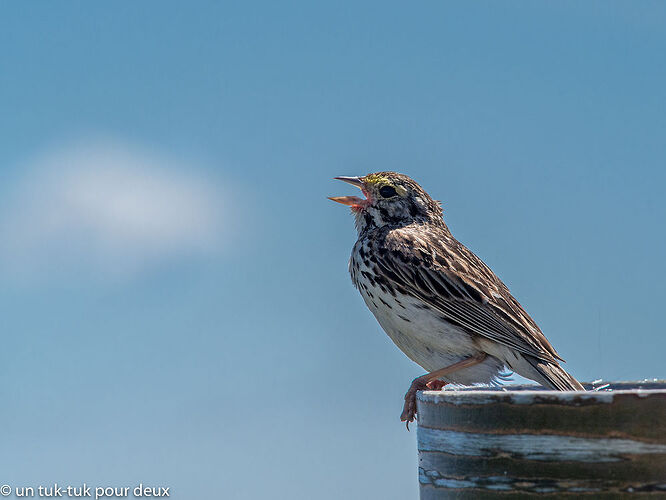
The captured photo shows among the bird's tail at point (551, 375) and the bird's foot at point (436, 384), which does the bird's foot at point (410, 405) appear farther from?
the bird's tail at point (551, 375)

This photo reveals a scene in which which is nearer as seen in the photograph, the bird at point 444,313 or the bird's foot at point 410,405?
the bird's foot at point 410,405

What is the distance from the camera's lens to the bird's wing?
23.4 ft

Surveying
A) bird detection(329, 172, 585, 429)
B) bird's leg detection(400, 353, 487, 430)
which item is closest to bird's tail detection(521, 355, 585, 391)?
bird detection(329, 172, 585, 429)

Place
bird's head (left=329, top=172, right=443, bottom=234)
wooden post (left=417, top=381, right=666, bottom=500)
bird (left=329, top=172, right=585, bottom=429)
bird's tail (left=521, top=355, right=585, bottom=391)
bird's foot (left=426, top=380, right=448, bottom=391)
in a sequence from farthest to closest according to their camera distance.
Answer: bird's head (left=329, top=172, right=443, bottom=234) → bird's foot (left=426, top=380, right=448, bottom=391) → bird (left=329, top=172, right=585, bottom=429) → bird's tail (left=521, top=355, right=585, bottom=391) → wooden post (left=417, top=381, right=666, bottom=500)

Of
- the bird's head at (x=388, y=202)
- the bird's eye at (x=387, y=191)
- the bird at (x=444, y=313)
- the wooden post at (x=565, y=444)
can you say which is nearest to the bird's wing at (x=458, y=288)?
the bird at (x=444, y=313)

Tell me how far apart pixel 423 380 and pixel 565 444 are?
137 inches

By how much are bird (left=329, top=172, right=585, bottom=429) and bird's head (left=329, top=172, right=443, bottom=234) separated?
0.18 meters

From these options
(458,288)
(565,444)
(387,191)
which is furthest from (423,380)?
Answer: (565,444)

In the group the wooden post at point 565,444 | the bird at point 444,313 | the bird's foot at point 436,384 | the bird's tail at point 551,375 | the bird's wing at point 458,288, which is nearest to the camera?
the wooden post at point 565,444

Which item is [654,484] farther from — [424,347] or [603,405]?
[424,347]

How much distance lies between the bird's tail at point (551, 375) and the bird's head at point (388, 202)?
2.32 metres

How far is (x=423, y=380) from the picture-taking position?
6.88 meters

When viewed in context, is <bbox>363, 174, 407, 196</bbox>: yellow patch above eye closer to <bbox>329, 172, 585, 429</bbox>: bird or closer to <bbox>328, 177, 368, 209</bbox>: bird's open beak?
<bbox>328, 177, 368, 209</bbox>: bird's open beak

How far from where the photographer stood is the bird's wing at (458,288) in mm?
7133
